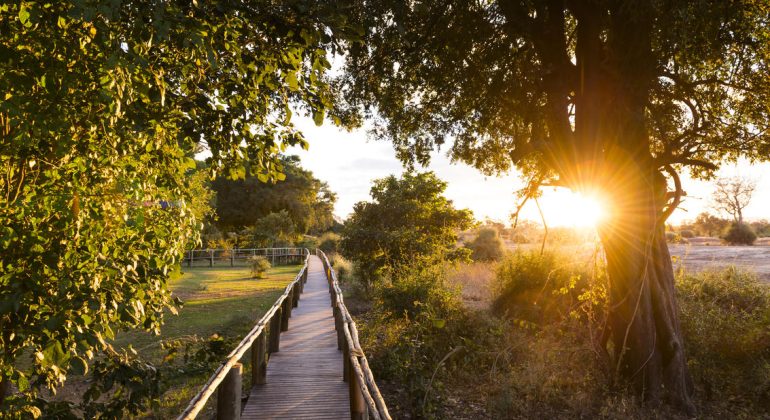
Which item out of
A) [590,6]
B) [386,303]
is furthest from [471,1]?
[386,303]

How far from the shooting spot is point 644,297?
873 centimetres

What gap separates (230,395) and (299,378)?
297cm

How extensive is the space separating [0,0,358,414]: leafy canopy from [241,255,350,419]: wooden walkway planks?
3.22m

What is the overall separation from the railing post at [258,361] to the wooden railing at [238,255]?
31.5m

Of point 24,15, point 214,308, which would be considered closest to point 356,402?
point 24,15

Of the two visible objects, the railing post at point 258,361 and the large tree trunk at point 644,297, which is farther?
the large tree trunk at point 644,297

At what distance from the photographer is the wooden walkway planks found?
6785 mm

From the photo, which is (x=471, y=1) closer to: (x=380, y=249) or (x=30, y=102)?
(x=30, y=102)

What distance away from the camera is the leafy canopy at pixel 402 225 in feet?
60.7

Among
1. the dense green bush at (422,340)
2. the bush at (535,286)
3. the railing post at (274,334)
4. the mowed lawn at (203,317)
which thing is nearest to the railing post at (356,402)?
the mowed lawn at (203,317)

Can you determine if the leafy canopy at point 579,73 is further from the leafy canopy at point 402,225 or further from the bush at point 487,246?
the bush at point 487,246

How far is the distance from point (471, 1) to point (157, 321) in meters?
8.10

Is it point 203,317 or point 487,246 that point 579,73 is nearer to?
point 203,317

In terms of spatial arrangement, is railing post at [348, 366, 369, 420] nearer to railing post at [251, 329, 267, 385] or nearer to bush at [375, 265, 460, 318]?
railing post at [251, 329, 267, 385]
